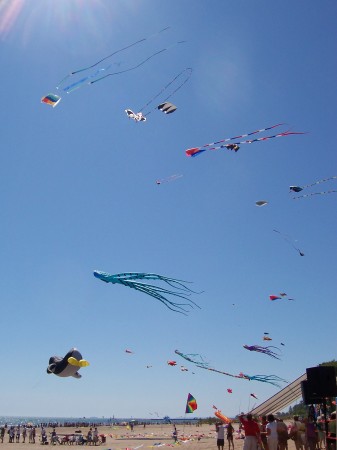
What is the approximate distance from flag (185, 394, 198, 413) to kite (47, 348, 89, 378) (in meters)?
8.60

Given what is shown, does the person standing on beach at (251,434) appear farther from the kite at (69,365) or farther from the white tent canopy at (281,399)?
the white tent canopy at (281,399)

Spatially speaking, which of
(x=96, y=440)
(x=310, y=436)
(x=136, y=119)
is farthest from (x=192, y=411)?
(x=136, y=119)

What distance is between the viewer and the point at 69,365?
12422 mm

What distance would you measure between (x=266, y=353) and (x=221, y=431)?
627 centimetres

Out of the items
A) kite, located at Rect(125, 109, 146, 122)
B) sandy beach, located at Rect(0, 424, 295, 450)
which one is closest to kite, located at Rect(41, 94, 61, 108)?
kite, located at Rect(125, 109, 146, 122)

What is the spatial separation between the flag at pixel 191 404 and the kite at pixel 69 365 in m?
8.60

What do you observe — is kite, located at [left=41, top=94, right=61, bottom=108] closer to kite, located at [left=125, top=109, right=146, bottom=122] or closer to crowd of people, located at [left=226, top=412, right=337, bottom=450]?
kite, located at [left=125, top=109, right=146, bottom=122]

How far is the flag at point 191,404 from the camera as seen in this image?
64.7 feet

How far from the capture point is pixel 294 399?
22.4m

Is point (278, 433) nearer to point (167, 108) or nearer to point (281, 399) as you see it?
point (167, 108)

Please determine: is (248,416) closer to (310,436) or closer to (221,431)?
(310,436)

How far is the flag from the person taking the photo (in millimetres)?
19734

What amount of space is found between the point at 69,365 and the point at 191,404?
982cm

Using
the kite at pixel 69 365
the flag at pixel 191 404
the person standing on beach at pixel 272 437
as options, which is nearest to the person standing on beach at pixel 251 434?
the person standing on beach at pixel 272 437
